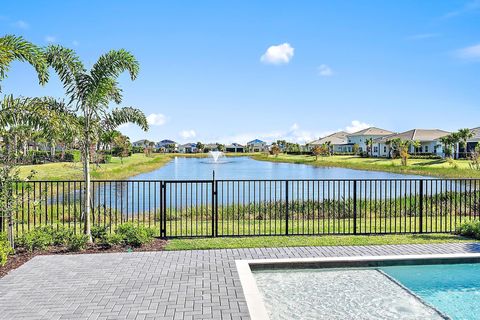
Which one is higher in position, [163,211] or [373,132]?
[373,132]

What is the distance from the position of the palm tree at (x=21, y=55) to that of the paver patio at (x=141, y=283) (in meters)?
3.39

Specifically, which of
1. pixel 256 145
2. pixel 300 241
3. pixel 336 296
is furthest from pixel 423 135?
pixel 256 145

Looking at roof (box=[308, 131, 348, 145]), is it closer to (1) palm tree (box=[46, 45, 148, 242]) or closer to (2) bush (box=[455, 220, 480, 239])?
(2) bush (box=[455, 220, 480, 239])

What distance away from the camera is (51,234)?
27.2 ft

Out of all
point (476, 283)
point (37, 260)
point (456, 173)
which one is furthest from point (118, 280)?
point (456, 173)

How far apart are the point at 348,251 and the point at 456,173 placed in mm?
35098

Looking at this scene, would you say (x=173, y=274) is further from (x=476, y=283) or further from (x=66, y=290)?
(x=476, y=283)

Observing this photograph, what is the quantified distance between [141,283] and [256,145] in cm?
17059

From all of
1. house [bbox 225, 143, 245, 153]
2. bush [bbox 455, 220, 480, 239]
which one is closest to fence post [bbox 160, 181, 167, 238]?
bush [bbox 455, 220, 480, 239]

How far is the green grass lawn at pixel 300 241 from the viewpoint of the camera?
27.3 ft

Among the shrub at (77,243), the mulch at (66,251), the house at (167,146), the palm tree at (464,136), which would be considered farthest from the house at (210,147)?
the shrub at (77,243)

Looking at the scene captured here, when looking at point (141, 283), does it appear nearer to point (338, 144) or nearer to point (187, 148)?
point (338, 144)

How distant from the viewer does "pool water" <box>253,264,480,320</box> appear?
5328 mm

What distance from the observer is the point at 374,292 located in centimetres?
601
